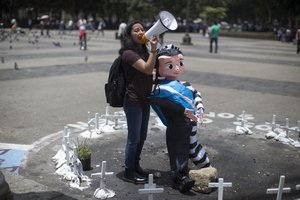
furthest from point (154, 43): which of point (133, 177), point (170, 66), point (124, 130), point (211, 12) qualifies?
point (211, 12)

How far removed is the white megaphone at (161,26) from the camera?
175 inches

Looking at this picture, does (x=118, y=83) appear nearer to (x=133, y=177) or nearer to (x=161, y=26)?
(x=161, y=26)

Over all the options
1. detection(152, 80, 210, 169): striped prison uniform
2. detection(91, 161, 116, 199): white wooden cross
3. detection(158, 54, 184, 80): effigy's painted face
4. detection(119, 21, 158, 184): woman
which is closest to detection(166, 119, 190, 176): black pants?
detection(152, 80, 210, 169): striped prison uniform

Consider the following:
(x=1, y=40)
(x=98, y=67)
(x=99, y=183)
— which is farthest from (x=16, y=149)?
(x=1, y=40)

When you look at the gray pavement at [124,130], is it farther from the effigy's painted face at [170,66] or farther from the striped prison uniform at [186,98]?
the effigy's painted face at [170,66]

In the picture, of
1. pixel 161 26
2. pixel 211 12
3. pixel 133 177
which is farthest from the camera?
pixel 211 12

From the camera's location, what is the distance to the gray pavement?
16.6 ft

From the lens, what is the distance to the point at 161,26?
14.6 feet

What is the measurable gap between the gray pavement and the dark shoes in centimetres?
8

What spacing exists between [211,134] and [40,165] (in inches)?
→ 122

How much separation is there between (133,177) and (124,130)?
2.41 meters

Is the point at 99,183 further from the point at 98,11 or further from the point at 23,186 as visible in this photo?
the point at 98,11

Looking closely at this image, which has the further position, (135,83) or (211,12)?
(211,12)

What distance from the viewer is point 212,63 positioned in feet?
61.7
